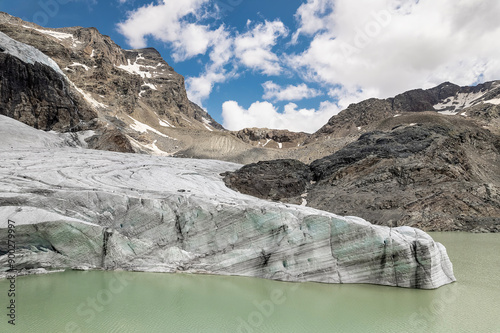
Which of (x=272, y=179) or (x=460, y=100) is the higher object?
(x=460, y=100)

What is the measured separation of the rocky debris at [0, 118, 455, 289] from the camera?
29.5 feet

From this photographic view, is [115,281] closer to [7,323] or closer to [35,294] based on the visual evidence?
[35,294]

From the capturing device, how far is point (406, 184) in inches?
931

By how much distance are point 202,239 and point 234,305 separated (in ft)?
12.1

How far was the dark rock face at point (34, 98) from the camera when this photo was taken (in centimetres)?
3156

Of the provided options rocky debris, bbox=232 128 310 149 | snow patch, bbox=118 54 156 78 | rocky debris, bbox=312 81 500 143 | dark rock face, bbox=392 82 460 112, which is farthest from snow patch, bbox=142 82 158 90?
dark rock face, bbox=392 82 460 112

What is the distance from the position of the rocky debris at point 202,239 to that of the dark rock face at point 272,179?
11.5 m

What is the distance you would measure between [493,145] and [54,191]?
47.4 metres

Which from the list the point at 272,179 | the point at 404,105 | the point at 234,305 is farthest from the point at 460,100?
the point at 234,305

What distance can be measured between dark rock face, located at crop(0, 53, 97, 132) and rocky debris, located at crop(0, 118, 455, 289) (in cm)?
2322

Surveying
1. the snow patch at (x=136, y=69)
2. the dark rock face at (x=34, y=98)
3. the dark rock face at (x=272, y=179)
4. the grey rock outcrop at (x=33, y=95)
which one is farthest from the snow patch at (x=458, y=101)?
the dark rock face at (x=34, y=98)

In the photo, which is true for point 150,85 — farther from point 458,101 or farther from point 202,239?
point 458,101

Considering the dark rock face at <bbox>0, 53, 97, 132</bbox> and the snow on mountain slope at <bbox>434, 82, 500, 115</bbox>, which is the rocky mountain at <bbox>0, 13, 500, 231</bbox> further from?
the snow on mountain slope at <bbox>434, 82, 500, 115</bbox>

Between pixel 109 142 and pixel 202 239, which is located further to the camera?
pixel 109 142
